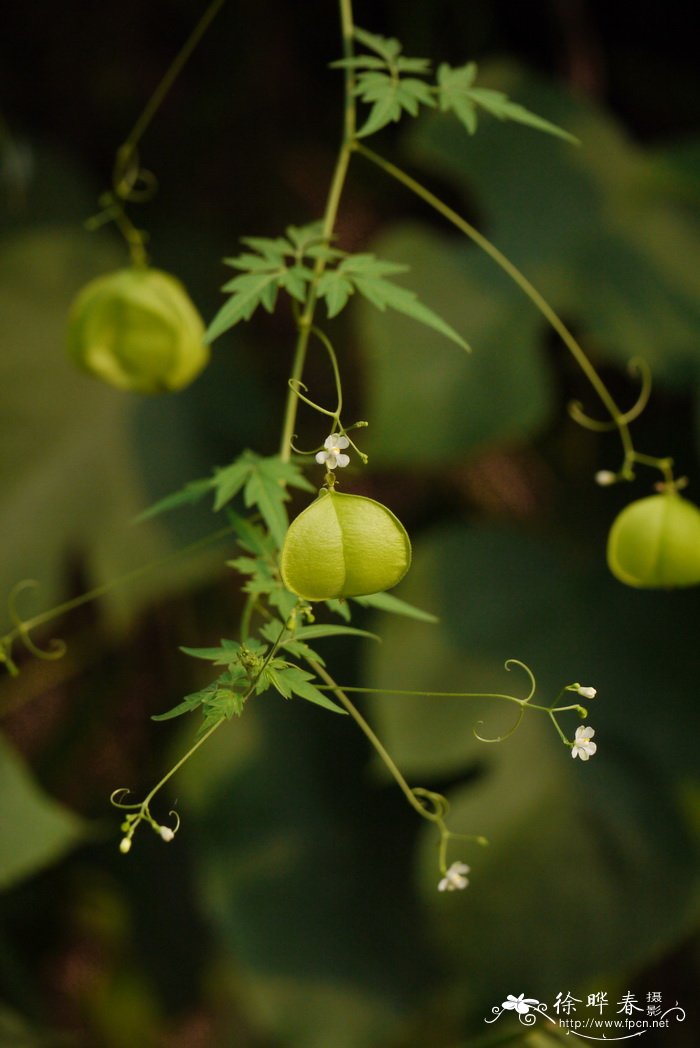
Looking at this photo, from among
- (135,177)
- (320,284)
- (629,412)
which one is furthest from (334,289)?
(135,177)

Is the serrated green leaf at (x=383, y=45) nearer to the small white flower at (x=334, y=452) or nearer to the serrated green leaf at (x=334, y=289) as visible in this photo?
the serrated green leaf at (x=334, y=289)

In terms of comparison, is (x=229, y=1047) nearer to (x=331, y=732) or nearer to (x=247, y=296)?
(x=331, y=732)

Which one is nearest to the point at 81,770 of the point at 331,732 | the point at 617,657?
the point at 331,732

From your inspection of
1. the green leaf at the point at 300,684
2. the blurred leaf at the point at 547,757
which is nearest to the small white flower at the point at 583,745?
the green leaf at the point at 300,684

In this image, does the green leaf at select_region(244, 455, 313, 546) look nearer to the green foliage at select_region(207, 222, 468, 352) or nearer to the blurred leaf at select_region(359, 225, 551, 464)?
the green foliage at select_region(207, 222, 468, 352)

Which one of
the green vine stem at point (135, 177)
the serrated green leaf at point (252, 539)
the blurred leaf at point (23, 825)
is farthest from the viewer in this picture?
the blurred leaf at point (23, 825)

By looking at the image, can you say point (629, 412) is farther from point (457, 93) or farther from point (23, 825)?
point (23, 825)
